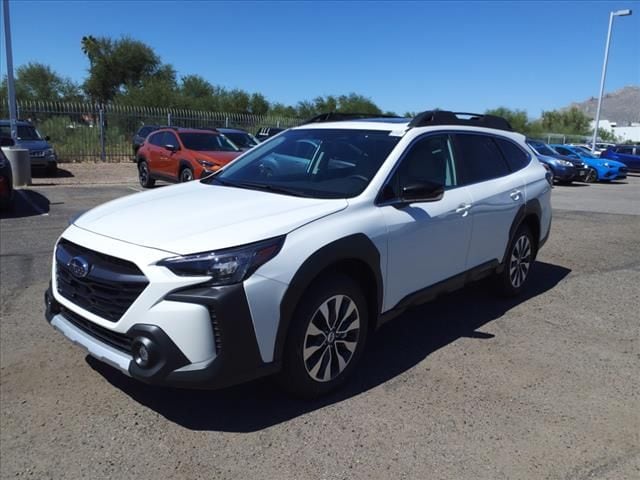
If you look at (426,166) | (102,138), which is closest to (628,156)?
(102,138)

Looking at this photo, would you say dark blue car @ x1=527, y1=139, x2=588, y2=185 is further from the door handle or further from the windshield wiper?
the windshield wiper

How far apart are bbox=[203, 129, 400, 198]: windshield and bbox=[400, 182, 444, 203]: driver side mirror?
26 cm

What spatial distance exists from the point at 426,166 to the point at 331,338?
5.29 feet

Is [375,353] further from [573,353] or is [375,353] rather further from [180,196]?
[180,196]

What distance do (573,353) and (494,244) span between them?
113cm

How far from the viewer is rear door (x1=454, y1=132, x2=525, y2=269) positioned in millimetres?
4531

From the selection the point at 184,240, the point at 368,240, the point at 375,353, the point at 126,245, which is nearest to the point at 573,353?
the point at 375,353

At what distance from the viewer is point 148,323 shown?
278cm

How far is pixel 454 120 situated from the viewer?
15.1 feet

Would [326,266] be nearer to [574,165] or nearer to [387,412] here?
[387,412]

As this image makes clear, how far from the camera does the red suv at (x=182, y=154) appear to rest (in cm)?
1240

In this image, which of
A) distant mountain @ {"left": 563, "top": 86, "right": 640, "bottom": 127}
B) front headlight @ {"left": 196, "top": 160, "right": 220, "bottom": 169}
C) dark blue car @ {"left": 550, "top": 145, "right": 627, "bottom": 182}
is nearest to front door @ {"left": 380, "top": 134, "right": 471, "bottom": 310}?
front headlight @ {"left": 196, "top": 160, "right": 220, "bottom": 169}

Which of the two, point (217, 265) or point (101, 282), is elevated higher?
point (217, 265)

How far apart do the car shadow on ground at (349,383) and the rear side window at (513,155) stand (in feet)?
4.12
